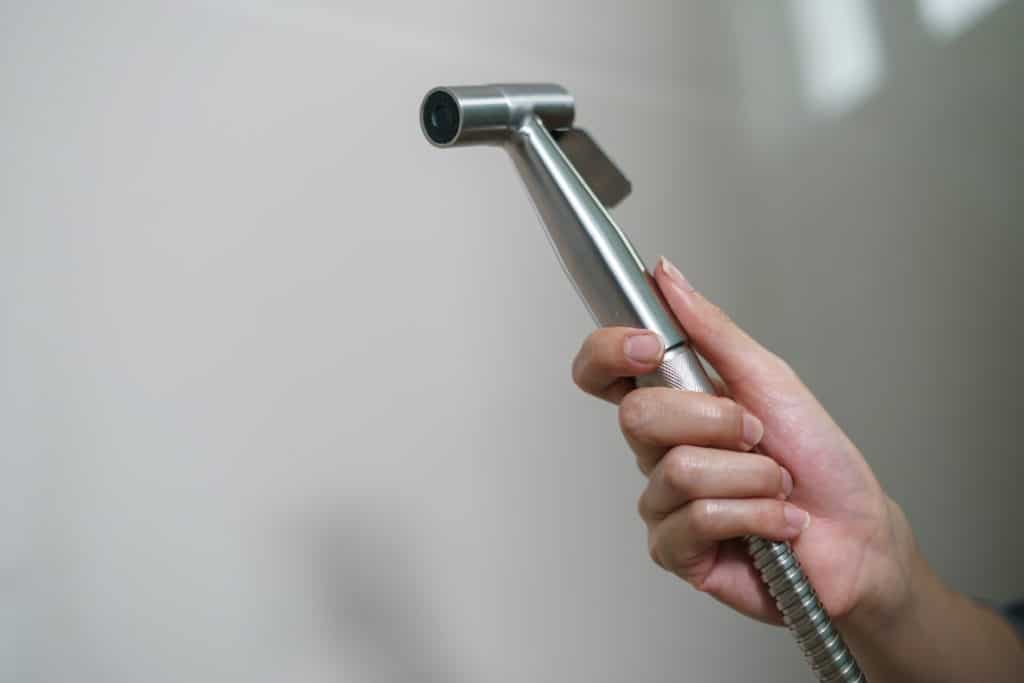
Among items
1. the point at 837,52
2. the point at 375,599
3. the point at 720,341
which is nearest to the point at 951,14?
the point at 837,52

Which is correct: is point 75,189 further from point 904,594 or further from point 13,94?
point 904,594

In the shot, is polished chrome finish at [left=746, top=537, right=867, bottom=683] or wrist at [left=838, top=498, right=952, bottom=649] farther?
wrist at [left=838, top=498, right=952, bottom=649]

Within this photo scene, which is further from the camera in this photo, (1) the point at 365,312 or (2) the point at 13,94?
(1) the point at 365,312

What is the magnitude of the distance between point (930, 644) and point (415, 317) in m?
0.46

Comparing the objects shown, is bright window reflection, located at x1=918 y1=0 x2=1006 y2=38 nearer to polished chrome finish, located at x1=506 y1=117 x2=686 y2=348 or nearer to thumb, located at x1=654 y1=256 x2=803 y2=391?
thumb, located at x1=654 y1=256 x2=803 y2=391

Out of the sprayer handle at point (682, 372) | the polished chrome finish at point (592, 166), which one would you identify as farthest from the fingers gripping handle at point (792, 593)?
the polished chrome finish at point (592, 166)

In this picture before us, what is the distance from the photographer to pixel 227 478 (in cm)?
62

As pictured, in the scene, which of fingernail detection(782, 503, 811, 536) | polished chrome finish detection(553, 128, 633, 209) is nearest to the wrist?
fingernail detection(782, 503, 811, 536)

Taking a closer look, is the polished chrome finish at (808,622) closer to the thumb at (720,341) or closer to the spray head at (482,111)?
the thumb at (720,341)

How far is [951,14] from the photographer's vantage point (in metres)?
1.02

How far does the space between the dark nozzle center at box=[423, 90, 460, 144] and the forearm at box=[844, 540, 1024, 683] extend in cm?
46

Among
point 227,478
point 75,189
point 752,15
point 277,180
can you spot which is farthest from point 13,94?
point 752,15

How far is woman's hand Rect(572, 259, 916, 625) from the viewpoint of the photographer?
1.73ft

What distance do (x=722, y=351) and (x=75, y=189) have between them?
17.4 inches
